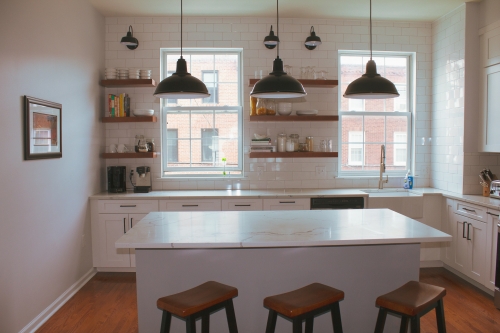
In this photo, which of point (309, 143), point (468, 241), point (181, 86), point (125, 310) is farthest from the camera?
point (309, 143)

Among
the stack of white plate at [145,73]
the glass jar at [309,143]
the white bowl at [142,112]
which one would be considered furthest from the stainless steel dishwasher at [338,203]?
the stack of white plate at [145,73]

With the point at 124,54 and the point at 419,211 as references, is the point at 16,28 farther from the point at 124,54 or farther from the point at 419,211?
the point at 419,211

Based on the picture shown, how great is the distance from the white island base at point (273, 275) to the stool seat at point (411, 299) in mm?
351

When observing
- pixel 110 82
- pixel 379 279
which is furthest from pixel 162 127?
pixel 379 279

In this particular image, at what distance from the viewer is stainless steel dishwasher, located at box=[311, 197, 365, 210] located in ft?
15.1

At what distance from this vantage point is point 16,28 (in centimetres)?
304

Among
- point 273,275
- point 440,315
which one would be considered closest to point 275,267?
point 273,275

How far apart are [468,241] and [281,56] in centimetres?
296

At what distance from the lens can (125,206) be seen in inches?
179

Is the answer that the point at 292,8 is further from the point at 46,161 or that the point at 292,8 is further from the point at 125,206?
the point at 46,161

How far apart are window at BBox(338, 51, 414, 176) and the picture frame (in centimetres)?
334

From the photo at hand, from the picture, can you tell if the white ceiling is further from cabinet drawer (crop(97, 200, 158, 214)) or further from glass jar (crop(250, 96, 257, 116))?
cabinet drawer (crop(97, 200, 158, 214))

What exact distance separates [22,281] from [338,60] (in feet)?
13.8

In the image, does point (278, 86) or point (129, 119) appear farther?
point (129, 119)
